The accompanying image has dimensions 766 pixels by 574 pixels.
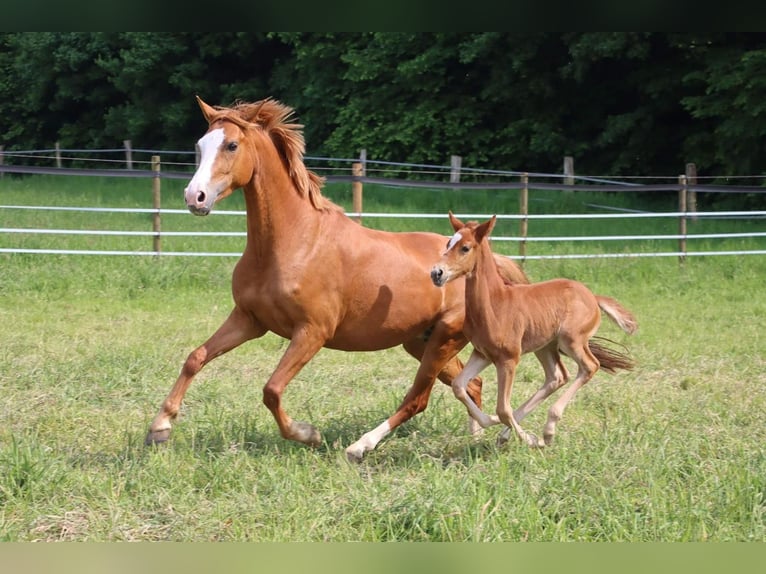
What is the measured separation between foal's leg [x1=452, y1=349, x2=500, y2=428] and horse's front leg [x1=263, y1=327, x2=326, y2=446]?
84cm

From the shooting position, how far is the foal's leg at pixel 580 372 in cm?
523

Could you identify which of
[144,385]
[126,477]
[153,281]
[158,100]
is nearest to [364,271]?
[126,477]

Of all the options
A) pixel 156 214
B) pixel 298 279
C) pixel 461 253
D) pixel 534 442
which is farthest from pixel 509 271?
pixel 156 214

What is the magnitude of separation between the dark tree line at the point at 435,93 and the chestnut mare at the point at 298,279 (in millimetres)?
10647

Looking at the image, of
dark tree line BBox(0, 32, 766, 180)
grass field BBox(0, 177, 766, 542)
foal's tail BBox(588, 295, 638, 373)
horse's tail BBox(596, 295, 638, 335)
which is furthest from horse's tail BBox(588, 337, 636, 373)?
dark tree line BBox(0, 32, 766, 180)

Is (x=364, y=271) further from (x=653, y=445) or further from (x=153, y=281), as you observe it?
(x=153, y=281)

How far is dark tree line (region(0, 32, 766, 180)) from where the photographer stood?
795 inches

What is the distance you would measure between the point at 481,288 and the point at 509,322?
26cm

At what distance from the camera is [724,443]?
5.11m

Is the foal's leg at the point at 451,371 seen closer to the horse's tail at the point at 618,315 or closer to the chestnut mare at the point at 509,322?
the chestnut mare at the point at 509,322

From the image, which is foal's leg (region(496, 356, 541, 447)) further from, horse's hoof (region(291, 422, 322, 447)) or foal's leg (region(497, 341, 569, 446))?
horse's hoof (region(291, 422, 322, 447))

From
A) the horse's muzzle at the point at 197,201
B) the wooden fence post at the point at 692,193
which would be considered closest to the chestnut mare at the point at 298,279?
the horse's muzzle at the point at 197,201

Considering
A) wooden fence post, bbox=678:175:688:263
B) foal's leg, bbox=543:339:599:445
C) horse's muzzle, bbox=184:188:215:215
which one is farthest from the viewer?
wooden fence post, bbox=678:175:688:263

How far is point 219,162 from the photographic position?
4.62 meters
